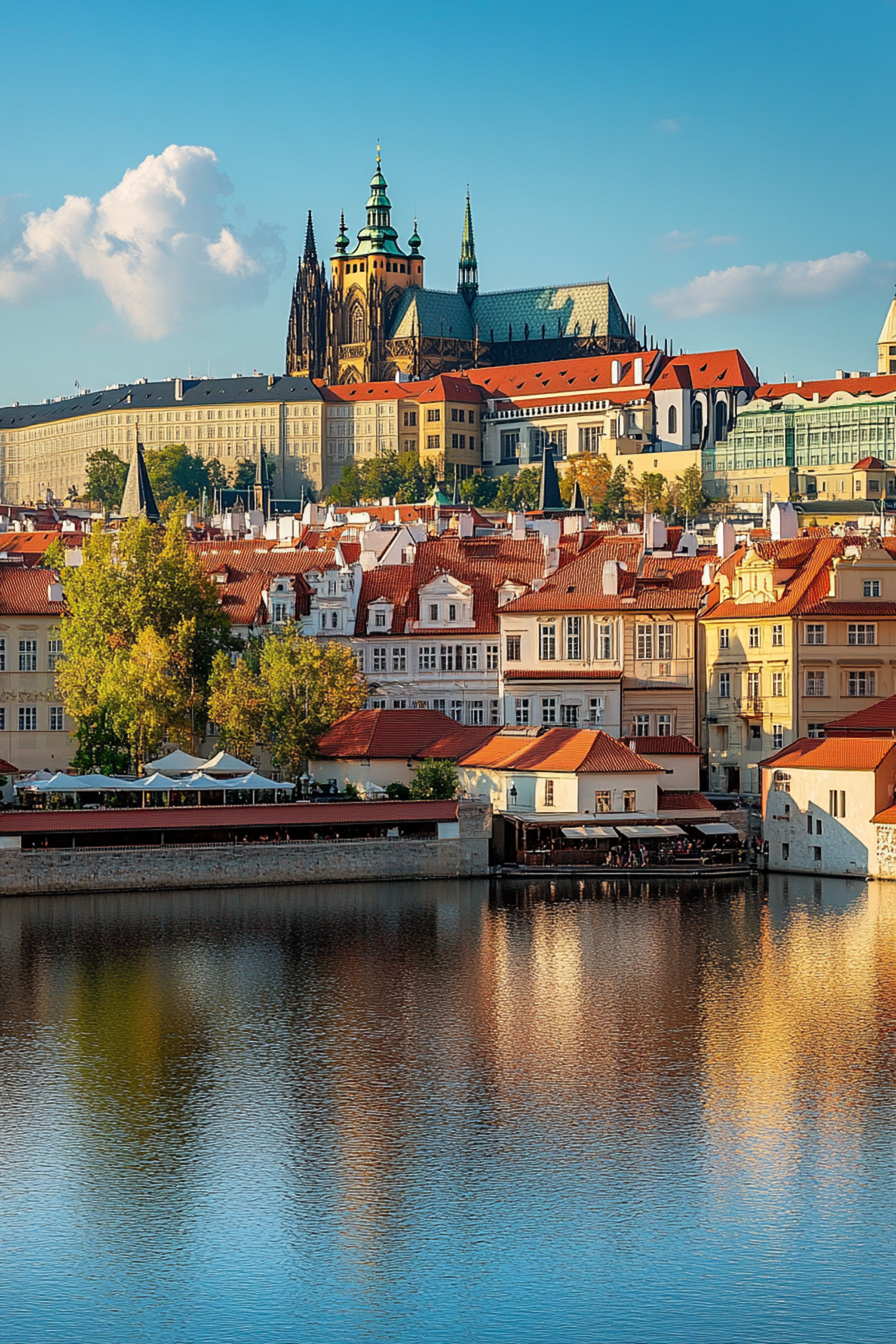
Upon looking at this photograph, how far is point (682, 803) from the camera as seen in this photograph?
244 feet

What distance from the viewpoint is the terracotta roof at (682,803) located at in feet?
243

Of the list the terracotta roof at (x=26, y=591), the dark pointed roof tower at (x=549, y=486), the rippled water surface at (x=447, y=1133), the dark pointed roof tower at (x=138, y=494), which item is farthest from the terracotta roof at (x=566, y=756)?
the dark pointed roof tower at (x=138, y=494)

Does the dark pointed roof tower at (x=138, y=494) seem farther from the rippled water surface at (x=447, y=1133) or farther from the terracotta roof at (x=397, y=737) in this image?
the rippled water surface at (x=447, y=1133)

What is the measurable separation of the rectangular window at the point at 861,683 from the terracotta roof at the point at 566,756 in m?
8.27

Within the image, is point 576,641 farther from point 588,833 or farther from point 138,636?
point 138,636

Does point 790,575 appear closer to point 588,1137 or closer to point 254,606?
point 254,606

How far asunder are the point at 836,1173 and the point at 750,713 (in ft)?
152

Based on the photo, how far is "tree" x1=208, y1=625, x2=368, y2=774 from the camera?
78.1 m

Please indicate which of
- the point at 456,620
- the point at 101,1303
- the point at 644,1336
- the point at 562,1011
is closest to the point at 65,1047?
the point at 562,1011

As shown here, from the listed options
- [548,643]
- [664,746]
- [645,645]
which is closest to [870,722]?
[664,746]

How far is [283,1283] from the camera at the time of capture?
29000 mm

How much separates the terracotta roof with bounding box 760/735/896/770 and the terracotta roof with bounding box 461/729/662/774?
4742mm

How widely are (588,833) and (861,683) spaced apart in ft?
44.0

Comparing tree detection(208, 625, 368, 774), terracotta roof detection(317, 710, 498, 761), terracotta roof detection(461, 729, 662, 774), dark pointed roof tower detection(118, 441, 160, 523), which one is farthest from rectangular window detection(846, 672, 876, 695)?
dark pointed roof tower detection(118, 441, 160, 523)
